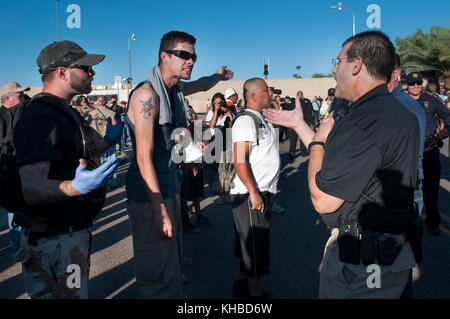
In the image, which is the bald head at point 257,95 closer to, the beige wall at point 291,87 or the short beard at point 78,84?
the short beard at point 78,84

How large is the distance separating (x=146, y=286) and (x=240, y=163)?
126cm

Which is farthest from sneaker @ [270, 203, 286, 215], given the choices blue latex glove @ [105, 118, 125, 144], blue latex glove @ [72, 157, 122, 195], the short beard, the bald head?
blue latex glove @ [72, 157, 122, 195]

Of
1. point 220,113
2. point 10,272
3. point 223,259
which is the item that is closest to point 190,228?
point 223,259

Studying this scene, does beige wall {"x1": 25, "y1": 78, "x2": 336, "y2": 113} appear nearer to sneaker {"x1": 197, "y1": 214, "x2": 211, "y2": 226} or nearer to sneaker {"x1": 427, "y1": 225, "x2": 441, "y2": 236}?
sneaker {"x1": 197, "y1": 214, "x2": 211, "y2": 226}

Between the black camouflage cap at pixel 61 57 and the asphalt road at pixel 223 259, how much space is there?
2.32 meters

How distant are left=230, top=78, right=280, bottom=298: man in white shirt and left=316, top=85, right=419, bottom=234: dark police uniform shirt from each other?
4.74ft

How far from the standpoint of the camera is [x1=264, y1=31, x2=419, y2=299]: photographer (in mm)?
1719

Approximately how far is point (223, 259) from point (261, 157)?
1.69m

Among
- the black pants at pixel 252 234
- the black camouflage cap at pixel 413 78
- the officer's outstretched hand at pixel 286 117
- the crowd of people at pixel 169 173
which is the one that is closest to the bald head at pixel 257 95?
the black pants at pixel 252 234

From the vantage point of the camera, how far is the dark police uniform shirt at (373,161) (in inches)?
67.2

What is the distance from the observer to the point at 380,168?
1787mm

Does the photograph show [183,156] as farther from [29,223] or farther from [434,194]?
[434,194]

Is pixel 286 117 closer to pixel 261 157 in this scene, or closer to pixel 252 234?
pixel 261 157
